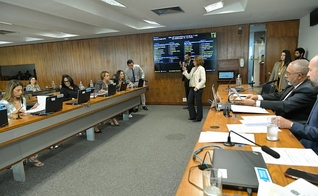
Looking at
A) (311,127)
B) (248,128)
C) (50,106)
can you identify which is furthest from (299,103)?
(50,106)

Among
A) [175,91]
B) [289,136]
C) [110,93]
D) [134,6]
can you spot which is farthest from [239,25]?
[289,136]

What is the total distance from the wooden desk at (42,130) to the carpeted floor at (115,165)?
0.90 feet

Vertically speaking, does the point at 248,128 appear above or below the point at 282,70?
below

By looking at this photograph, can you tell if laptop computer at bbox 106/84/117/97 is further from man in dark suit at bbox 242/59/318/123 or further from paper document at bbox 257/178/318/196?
paper document at bbox 257/178/318/196

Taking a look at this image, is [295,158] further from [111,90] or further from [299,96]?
[111,90]

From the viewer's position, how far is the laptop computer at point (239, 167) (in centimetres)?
87

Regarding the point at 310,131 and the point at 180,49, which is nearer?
the point at 310,131

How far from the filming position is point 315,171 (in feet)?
3.32

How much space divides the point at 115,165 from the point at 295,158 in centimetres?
217

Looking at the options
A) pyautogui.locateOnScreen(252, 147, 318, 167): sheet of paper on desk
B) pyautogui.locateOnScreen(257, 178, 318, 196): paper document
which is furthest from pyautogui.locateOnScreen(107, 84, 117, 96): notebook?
pyautogui.locateOnScreen(257, 178, 318, 196): paper document

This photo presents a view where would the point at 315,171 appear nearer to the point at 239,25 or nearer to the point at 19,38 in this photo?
the point at 239,25

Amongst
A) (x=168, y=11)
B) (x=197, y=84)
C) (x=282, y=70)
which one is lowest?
(x=197, y=84)

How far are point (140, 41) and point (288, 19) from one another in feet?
13.8

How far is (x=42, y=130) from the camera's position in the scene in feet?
8.09
